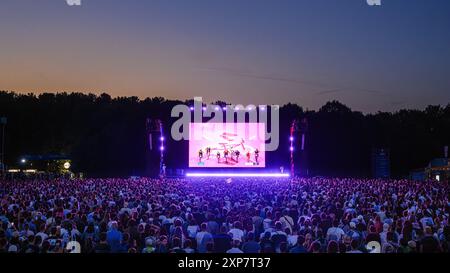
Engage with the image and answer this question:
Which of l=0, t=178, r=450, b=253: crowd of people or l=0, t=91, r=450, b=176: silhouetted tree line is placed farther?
l=0, t=91, r=450, b=176: silhouetted tree line

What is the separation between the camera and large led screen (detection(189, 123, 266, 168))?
4556cm

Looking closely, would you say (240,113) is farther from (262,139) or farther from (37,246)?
(37,246)

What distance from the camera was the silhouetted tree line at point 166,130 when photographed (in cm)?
6131

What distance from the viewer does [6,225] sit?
11.5 meters

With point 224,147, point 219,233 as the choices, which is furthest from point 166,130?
point 219,233

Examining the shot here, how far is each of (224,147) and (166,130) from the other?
19845mm

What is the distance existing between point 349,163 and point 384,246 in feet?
180

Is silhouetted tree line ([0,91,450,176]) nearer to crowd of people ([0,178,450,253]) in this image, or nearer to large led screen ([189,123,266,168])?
large led screen ([189,123,266,168])

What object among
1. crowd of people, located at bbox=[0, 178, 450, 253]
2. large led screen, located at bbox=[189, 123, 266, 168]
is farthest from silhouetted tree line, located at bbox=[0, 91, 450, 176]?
crowd of people, located at bbox=[0, 178, 450, 253]

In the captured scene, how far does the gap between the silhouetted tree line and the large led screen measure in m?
8.91

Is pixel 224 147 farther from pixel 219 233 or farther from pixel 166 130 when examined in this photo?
pixel 219 233

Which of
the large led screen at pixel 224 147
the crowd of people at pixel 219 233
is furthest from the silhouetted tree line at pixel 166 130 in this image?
the crowd of people at pixel 219 233

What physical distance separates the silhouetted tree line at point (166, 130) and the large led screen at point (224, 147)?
891 cm
